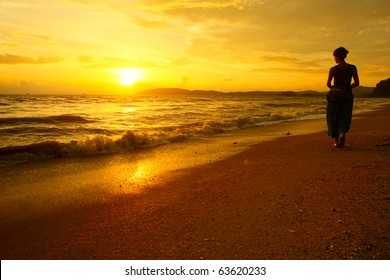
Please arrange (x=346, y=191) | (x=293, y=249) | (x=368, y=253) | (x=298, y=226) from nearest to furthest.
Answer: (x=368, y=253) < (x=293, y=249) < (x=298, y=226) < (x=346, y=191)

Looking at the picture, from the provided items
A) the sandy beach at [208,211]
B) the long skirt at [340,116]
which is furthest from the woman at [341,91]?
the sandy beach at [208,211]

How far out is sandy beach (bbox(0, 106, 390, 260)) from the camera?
8.61 ft

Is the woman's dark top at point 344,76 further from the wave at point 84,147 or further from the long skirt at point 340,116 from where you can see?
the wave at point 84,147

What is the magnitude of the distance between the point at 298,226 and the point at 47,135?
12.8 meters

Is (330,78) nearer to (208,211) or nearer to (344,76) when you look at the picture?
(344,76)

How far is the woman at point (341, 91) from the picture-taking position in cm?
631

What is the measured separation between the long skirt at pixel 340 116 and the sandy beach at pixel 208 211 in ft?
2.47

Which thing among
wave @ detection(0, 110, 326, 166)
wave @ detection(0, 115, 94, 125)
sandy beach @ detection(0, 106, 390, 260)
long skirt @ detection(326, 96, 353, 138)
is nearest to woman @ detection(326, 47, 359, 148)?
long skirt @ detection(326, 96, 353, 138)

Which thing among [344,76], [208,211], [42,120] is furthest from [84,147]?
[42,120]

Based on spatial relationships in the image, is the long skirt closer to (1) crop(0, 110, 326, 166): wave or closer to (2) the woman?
(2) the woman

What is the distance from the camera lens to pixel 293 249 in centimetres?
251

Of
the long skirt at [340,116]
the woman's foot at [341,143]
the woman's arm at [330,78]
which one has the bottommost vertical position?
the woman's foot at [341,143]

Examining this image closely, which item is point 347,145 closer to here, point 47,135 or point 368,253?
point 368,253

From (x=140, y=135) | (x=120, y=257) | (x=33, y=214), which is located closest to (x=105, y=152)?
(x=140, y=135)
